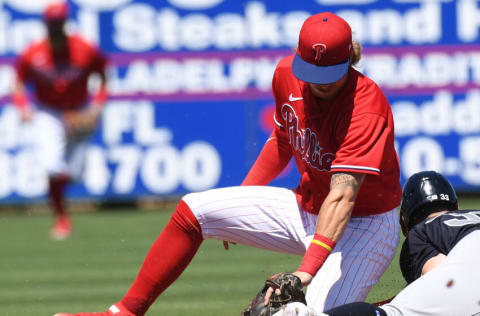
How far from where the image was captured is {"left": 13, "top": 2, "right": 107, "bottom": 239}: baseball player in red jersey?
39.4ft

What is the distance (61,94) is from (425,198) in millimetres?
8302

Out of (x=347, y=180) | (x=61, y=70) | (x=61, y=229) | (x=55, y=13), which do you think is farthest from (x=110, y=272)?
(x=61, y=70)

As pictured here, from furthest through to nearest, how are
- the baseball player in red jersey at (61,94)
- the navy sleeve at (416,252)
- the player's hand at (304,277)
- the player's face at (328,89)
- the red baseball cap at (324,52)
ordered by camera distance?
the baseball player in red jersey at (61,94) < the player's face at (328,89) < the red baseball cap at (324,52) < the navy sleeve at (416,252) < the player's hand at (304,277)

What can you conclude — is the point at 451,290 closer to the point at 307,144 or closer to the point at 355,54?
the point at 307,144

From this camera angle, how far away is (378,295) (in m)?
5.36

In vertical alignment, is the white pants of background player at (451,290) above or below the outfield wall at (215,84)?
above

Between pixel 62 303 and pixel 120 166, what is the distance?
5.90 m

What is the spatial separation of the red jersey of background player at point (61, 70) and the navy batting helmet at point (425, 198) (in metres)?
7.86

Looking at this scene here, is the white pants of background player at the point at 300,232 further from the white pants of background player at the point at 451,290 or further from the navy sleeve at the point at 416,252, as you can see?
the white pants of background player at the point at 451,290

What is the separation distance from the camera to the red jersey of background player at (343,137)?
14.8 feet

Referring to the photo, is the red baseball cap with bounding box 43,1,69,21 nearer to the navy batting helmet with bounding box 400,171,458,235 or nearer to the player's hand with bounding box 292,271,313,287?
the navy batting helmet with bounding box 400,171,458,235

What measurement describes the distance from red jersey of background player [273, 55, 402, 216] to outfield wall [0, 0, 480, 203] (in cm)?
734

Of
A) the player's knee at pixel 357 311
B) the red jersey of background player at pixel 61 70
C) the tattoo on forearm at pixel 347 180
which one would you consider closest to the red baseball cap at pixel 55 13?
the red jersey of background player at pixel 61 70

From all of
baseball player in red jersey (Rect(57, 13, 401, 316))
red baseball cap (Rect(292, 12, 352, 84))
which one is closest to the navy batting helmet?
baseball player in red jersey (Rect(57, 13, 401, 316))
